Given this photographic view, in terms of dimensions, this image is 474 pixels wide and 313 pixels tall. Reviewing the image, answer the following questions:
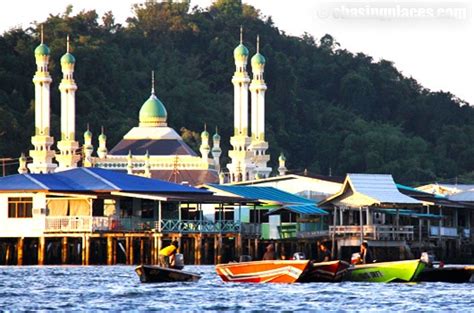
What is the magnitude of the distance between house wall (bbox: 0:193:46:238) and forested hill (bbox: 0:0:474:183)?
49.6m

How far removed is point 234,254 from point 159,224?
612cm

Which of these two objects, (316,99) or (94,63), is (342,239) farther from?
(316,99)

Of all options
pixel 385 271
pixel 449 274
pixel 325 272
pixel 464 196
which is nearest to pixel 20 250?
pixel 325 272

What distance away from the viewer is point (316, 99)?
193 metres

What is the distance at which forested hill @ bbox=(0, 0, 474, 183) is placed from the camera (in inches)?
6280

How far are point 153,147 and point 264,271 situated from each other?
2673 inches

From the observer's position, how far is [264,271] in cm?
6806

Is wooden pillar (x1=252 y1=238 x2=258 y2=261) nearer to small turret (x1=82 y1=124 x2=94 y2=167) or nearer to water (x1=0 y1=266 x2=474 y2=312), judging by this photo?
water (x1=0 y1=266 x2=474 y2=312)

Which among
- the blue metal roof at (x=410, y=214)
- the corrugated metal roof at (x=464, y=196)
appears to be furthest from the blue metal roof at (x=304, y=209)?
the corrugated metal roof at (x=464, y=196)

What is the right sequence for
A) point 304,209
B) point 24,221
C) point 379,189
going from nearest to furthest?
point 24,221 < point 379,189 < point 304,209

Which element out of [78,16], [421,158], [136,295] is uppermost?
[78,16]

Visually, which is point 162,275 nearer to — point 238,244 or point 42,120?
point 238,244

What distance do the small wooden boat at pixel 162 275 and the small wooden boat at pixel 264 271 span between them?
4.51 ft

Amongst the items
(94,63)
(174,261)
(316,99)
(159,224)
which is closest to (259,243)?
(159,224)
